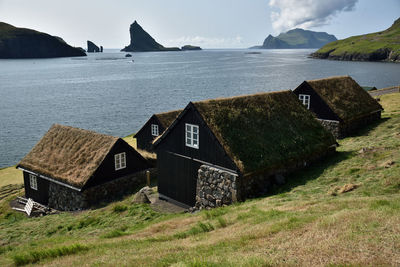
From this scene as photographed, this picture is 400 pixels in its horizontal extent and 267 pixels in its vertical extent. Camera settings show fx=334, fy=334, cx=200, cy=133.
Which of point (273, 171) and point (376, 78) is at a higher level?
point (376, 78)

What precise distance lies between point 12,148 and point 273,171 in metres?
45.3

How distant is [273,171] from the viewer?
21.1m

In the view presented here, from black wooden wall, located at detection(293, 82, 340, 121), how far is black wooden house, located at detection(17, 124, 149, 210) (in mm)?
17551

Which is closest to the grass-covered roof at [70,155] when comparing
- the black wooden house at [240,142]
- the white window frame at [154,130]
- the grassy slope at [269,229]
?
the grassy slope at [269,229]

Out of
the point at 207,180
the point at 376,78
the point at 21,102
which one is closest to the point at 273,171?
the point at 207,180

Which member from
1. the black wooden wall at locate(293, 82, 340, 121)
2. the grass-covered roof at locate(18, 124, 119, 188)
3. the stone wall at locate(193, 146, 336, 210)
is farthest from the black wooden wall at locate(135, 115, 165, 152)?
the stone wall at locate(193, 146, 336, 210)

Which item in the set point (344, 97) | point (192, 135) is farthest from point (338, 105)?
point (192, 135)

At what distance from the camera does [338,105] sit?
3319cm

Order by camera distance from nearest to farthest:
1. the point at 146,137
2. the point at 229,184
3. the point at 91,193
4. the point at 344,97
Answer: the point at 229,184 < the point at 91,193 < the point at 344,97 < the point at 146,137

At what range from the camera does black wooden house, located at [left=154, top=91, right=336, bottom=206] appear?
20094 mm

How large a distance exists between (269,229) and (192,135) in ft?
34.9

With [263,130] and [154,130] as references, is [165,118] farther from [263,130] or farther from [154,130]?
[263,130]

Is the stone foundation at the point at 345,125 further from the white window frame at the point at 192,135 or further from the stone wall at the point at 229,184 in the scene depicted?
the white window frame at the point at 192,135

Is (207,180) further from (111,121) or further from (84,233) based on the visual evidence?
(111,121)
